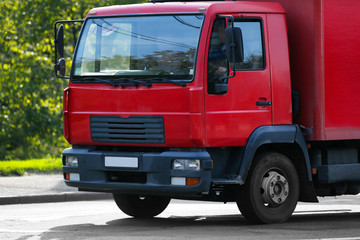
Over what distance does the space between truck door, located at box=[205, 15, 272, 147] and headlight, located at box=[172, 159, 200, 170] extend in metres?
0.29

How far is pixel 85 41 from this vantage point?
38.3ft

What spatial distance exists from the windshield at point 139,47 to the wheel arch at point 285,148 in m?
1.13

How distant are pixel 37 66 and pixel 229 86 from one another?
1666cm

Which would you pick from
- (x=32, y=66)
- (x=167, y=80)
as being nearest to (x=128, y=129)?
(x=167, y=80)

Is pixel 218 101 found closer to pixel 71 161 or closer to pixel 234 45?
pixel 234 45

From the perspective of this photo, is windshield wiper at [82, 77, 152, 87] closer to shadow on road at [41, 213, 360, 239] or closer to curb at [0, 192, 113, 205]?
shadow on road at [41, 213, 360, 239]

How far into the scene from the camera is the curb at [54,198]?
14953 mm

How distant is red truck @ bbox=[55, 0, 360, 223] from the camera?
10.8 m

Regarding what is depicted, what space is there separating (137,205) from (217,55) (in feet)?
8.57

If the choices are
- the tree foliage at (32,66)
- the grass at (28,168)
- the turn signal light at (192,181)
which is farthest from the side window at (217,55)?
the tree foliage at (32,66)

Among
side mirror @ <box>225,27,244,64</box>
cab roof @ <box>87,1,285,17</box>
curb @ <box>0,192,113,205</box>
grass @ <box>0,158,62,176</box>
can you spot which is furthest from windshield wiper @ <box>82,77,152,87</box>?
grass @ <box>0,158,62,176</box>

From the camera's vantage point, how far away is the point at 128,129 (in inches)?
436

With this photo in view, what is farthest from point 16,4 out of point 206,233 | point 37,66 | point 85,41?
point 206,233

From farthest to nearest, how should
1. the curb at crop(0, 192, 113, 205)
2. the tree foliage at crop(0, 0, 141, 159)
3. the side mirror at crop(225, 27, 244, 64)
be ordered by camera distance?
the tree foliage at crop(0, 0, 141, 159) → the curb at crop(0, 192, 113, 205) → the side mirror at crop(225, 27, 244, 64)
